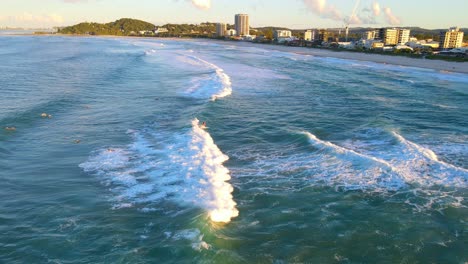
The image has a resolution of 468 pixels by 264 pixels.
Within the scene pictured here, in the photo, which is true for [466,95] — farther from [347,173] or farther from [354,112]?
[347,173]

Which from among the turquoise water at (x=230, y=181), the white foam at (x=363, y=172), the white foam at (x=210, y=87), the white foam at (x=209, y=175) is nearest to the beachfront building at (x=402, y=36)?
the white foam at (x=210, y=87)

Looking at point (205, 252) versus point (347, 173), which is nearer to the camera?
point (205, 252)

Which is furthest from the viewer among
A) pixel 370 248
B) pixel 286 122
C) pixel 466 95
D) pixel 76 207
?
pixel 466 95

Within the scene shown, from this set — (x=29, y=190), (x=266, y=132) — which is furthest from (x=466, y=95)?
(x=29, y=190)

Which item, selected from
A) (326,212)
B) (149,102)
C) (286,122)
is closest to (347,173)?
(326,212)

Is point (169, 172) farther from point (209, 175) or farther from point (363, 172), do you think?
point (363, 172)

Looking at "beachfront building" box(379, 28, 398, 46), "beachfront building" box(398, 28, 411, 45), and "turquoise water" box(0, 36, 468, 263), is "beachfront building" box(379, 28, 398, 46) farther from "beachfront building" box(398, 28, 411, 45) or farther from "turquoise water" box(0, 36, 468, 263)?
"turquoise water" box(0, 36, 468, 263)

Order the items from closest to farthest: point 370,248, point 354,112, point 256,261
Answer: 1. point 256,261
2. point 370,248
3. point 354,112
